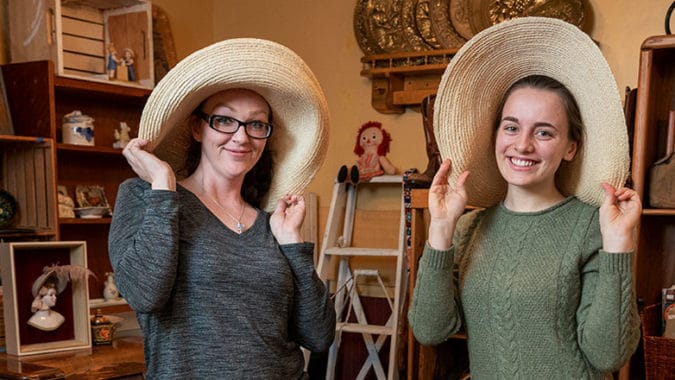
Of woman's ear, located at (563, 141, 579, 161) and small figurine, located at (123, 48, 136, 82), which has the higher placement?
small figurine, located at (123, 48, 136, 82)

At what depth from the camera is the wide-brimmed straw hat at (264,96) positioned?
1.44 metres

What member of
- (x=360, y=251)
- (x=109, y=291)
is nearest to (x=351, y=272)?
(x=360, y=251)

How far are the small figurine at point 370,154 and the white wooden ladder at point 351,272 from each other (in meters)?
0.05

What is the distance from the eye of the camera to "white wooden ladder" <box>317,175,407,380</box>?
3.15 m

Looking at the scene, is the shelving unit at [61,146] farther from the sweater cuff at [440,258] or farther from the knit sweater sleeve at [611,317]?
the knit sweater sleeve at [611,317]

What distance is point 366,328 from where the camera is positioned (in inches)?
125

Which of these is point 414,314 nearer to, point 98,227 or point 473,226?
point 473,226

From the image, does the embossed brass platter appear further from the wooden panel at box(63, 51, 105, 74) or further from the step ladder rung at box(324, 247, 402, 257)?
the wooden panel at box(63, 51, 105, 74)

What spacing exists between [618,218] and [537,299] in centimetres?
21

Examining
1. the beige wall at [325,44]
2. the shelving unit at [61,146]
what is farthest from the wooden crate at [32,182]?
the beige wall at [325,44]

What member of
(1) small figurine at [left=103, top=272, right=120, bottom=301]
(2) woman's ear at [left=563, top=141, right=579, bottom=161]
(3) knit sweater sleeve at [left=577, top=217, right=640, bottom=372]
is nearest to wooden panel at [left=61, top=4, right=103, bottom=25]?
(1) small figurine at [left=103, top=272, right=120, bottom=301]

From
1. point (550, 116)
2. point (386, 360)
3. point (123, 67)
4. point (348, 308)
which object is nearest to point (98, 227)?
point (123, 67)

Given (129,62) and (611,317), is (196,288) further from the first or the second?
(129,62)

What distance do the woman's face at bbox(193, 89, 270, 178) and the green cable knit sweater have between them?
0.42 m
